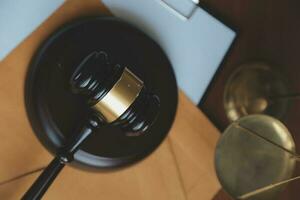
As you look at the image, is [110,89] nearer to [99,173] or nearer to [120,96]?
[120,96]

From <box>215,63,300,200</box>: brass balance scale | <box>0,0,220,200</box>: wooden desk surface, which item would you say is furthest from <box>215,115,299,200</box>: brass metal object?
<box>0,0,220,200</box>: wooden desk surface

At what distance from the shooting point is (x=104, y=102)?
588 mm

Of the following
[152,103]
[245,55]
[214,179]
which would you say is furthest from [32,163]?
[245,55]

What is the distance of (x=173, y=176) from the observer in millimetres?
776

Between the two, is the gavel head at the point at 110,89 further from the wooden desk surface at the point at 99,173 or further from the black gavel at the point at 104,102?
the wooden desk surface at the point at 99,173

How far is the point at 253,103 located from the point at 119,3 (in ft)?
0.98

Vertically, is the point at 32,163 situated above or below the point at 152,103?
below

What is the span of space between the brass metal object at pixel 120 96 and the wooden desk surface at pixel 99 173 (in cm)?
16

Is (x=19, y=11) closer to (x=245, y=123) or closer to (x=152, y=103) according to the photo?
(x=152, y=103)

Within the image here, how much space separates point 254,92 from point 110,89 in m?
0.34

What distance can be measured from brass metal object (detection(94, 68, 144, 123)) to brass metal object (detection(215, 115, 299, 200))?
18 cm

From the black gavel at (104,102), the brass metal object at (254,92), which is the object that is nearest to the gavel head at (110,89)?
the black gavel at (104,102)

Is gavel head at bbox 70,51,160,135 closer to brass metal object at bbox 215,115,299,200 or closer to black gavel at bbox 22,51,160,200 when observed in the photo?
black gavel at bbox 22,51,160,200

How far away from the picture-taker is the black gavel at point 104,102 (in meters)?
0.58
